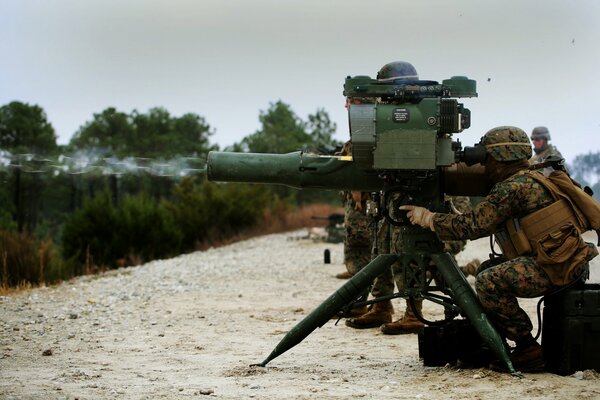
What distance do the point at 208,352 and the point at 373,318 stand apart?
5.88ft

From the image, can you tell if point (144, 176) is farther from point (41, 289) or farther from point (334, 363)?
point (334, 363)

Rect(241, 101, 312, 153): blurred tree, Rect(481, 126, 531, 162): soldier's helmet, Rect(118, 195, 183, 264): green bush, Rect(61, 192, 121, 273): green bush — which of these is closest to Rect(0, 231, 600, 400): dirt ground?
Rect(481, 126, 531, 162): soldier's helmet

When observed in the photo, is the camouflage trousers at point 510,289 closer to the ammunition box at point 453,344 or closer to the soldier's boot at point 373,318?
the ammunition box at point 453,344

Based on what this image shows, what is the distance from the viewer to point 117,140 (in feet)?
147

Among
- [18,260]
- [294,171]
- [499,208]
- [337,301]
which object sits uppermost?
[294,171]

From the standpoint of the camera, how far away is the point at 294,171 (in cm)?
665

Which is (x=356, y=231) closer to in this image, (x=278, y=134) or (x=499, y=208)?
(x=499, y=208)

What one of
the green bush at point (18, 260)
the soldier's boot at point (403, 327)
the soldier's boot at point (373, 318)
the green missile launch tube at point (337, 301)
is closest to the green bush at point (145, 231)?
the green bush at point (18, 260)

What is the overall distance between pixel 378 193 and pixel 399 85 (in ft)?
2.59

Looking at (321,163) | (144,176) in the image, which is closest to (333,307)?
(321,163)

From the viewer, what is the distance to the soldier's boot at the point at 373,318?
29.2 ft

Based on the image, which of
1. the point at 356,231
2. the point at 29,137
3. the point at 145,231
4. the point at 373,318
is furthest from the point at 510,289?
the point at 29,137

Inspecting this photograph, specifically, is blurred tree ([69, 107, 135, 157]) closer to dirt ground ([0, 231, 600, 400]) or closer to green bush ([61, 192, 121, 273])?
green bush ([61, 192, 121, 273])

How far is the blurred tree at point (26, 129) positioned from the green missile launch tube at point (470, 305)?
28.6m
